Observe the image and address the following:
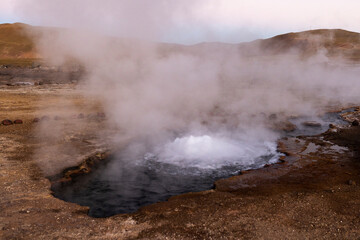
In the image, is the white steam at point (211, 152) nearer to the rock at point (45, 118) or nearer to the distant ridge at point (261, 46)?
the distant ridge at point (261, 46)

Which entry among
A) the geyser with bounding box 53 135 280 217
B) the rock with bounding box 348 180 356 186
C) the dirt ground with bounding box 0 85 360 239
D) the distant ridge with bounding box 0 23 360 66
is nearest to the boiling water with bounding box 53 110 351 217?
the geyser with bounding box 53 135 280 217

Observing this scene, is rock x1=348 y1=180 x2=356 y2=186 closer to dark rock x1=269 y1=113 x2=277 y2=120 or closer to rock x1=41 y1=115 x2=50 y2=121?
dark rock x1=269 y1=113 x2=277 y2=120

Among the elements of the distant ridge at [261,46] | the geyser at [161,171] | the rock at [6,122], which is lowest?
the geyser at [161,171]

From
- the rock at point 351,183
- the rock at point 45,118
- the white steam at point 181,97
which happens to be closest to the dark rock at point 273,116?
the white steam at point 181,97

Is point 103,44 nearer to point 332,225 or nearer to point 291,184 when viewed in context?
point 291,184

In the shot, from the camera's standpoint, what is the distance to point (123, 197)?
17.6ft

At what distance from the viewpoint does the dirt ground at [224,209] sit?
3.80 meters

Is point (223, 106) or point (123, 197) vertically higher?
Result: point (223, 106)

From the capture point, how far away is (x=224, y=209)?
442cm

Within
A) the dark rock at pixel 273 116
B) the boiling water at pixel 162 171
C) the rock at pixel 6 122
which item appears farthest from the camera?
the dark rock at pixel 273 116

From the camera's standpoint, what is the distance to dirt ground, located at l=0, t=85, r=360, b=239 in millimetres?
3801

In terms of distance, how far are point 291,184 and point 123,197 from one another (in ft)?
11.1

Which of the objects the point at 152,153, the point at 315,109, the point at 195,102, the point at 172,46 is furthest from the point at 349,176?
the point at 315,109

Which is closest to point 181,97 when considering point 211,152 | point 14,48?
point 211,152
